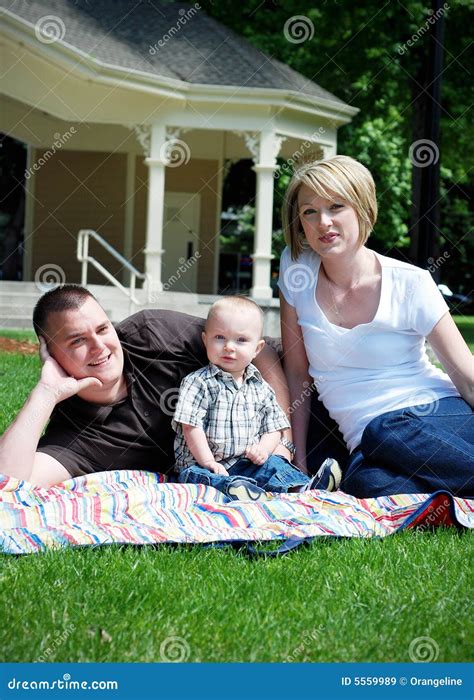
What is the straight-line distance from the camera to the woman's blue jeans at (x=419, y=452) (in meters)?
4.91


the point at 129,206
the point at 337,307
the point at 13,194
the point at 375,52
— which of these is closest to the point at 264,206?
the point at 129,206

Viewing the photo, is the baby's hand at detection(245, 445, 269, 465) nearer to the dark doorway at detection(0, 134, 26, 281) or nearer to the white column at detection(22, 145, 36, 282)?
the white column at detection(22, 145, 36, 282)

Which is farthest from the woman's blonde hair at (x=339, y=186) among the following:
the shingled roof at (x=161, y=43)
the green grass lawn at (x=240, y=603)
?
the shingled roof at (x=161, y=43)

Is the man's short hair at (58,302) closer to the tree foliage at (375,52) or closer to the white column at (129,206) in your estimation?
the white column at (129,206)

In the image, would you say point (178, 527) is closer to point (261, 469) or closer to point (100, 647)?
point (261, 469)

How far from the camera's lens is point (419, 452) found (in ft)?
16.1

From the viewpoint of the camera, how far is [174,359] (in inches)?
211

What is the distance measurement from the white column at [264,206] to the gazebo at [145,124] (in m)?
0.02

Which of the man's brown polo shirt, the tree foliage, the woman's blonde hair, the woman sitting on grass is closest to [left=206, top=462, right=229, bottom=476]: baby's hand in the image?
the man's brown polo shirt

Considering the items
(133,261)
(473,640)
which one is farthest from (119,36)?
(473,640)

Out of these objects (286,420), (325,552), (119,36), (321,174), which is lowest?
(325,552)

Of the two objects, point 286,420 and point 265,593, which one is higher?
point 286,420

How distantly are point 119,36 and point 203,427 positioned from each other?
14896 millimetres

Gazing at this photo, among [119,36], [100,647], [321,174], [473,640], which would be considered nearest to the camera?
[100,647]
